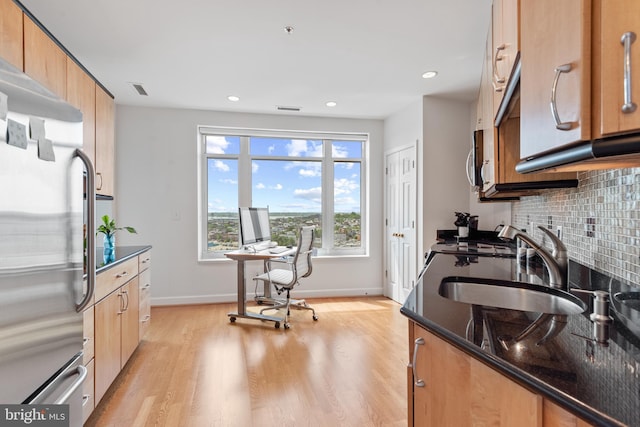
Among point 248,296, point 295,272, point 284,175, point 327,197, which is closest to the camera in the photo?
point 295,272

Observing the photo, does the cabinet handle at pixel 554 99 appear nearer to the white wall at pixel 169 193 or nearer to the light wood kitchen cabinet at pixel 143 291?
the light wood kitchen cabinet at pixel 143 291

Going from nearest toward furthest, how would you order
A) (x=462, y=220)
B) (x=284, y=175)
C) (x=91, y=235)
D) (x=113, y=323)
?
(x=91, y=235) → (x=113, y=323) → (x=462, y=220) → (x=284, y=175)

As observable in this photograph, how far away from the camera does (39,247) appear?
103 cm

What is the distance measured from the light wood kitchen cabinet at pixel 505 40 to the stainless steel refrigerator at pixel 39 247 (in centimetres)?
155

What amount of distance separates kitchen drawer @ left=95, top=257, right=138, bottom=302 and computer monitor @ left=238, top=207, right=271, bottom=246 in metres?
1.19

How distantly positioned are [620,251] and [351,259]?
3.78 meters

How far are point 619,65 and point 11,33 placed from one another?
2.30 meters

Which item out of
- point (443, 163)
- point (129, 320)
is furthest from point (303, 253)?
point (443, 163)

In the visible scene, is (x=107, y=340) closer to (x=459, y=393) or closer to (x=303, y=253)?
(x=303, y=253)

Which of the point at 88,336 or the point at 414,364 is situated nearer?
the point at 414,364

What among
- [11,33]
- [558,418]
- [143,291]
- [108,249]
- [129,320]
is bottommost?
[129,320]

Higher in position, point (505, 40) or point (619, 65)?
point (505, 40)

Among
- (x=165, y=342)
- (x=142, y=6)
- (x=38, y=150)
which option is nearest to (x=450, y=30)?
(x=142, y=6)

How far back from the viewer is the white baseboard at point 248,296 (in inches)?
172
